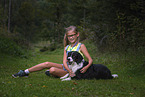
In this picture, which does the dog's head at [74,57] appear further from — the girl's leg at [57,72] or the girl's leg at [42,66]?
the girl's leg at [42,66]

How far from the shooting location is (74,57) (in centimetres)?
518

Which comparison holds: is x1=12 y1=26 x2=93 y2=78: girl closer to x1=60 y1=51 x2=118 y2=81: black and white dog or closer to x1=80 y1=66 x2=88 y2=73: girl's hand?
x1=80 y1=66 x2=88 y2=73: girl's hand

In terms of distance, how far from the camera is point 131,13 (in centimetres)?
1159

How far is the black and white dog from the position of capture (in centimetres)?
521

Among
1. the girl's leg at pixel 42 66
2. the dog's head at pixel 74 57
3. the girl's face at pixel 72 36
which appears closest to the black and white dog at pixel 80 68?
the dog's head at pixel 74 57

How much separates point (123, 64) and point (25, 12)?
141ft

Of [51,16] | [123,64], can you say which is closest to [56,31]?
[51,16]

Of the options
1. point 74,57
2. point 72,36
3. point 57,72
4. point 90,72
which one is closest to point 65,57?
point 74,57

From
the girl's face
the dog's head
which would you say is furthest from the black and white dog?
the girl's face

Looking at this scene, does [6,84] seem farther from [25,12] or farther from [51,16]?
[25,12]

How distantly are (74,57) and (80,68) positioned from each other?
0.37 m

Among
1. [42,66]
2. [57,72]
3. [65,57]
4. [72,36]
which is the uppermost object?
[72,36]

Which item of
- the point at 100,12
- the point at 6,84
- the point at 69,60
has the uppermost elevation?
the point at 100,12

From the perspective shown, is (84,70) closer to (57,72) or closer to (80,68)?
(80,68)
